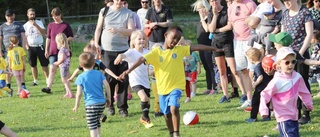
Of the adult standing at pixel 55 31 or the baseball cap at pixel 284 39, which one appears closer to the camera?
the baseball cap at pixel 284 39

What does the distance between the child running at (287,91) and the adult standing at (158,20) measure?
574 centimetres

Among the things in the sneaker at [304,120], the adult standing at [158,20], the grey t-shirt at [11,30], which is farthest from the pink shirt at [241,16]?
the grey t-shirt at [11,30]

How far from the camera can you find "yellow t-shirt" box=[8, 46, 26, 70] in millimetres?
16312

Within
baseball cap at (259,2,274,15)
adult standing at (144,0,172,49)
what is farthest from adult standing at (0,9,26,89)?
baseball cap at (259,2,274,15)

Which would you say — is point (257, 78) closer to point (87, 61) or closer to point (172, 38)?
point (172, 38)

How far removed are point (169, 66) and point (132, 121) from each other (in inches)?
88.0

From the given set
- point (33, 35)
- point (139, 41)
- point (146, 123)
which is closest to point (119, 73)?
point (139, 41)

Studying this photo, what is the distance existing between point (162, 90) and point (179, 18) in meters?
23.6

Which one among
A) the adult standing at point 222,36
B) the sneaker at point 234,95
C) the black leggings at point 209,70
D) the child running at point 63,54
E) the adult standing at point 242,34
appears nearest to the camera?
the adult standing at point 242,34

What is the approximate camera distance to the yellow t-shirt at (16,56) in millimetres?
16312

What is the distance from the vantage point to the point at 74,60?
2406cm

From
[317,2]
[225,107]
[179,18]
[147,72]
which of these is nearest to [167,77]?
[147,72]

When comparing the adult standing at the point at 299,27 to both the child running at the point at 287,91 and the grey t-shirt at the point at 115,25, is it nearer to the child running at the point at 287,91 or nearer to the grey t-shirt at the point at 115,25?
the child running at the point at 287,91

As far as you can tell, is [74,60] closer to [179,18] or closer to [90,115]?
[179,18]
